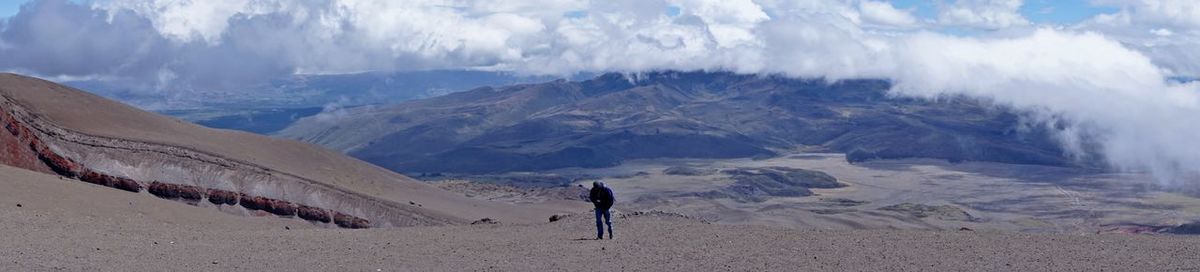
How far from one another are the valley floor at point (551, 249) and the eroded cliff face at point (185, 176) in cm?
1467

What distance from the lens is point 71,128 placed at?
4756 cm

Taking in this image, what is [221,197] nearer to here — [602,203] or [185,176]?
[185,176]

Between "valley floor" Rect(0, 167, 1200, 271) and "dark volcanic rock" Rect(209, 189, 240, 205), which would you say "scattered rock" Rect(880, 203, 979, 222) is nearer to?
"dark volcanic rock" Rect(209, 189, 240, 205)

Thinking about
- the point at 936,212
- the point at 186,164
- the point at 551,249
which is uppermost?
the point at 186,164

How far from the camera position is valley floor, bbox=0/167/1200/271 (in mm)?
21375

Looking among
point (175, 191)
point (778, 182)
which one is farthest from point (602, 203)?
point (778, 182)

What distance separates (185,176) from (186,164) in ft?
3.73

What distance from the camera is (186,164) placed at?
47.2m

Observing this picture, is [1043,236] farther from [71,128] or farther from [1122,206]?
[1122,206]

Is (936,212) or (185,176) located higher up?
(185,176)

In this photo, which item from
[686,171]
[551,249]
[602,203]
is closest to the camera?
[551,249]

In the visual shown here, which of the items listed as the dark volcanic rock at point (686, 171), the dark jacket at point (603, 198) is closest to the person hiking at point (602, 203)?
the dark jacket at point (603, 198)

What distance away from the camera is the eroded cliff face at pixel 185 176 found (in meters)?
42.8

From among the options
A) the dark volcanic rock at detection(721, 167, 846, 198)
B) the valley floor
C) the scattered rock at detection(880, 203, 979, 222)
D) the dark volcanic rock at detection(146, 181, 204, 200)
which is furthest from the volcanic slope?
the dark volcanic rock at detection(721, 167, 846, 198)
